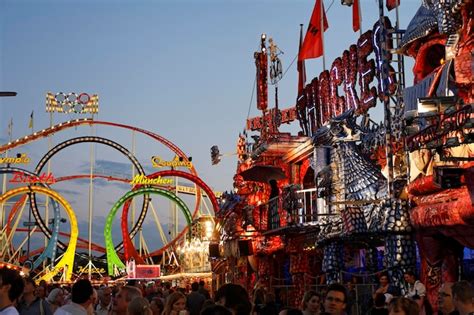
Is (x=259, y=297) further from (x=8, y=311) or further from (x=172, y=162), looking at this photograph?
(x=172, y=162)

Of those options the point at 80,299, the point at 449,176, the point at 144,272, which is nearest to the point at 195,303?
the point at 80,299

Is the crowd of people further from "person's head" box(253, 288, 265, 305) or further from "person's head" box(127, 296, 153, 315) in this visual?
"person's head" box(253, 288, 265, 305)

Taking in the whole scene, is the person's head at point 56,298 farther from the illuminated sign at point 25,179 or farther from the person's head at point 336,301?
the illuminated sign at point 25,179

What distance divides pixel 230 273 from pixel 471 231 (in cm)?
2018

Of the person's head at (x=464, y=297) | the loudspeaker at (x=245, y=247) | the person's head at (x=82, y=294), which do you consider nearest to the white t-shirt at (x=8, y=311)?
the person's head at (x=82, y=294)

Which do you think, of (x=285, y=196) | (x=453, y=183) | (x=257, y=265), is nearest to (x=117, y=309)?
(x=453, y=183)

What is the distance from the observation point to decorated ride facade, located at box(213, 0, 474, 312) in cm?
1319

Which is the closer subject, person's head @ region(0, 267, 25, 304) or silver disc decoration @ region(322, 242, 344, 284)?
person's head @ region(0, 267, 25, 304)

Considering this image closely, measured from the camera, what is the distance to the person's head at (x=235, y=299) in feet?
18.1

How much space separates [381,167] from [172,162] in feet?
131

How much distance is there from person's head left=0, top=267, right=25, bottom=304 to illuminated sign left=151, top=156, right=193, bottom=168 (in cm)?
5166

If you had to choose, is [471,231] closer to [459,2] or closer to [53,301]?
[459,2]

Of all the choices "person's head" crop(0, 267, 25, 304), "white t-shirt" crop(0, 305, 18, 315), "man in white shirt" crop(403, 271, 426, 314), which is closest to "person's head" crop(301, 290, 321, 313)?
"person's head" crop(0, 267, 25, 304)

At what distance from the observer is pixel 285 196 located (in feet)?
72.9
